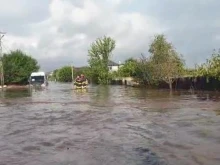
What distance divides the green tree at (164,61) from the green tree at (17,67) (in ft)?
115

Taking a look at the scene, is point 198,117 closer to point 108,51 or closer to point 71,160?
point 71,160

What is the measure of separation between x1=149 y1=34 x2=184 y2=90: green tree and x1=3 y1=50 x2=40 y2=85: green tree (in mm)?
35021

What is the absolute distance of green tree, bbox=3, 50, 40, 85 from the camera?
80812 millimetres

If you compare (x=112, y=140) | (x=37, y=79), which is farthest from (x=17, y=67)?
(x=112, y=140)

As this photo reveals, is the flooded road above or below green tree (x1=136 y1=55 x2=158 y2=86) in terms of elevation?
below

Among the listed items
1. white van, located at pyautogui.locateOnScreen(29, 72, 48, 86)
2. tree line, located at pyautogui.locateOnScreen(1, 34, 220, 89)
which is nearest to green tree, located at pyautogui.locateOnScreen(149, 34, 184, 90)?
tree line, located at pyautogui.locateOnScreen(1, 34, 220, 89)

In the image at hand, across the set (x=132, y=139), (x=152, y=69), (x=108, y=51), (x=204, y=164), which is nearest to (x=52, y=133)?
(x=132, y=139)

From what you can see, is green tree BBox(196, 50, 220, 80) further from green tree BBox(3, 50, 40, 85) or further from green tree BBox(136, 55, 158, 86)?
green tree BBox(3, 50, 40, 85)

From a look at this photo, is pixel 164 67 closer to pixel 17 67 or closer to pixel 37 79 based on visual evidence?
pixel 37 79

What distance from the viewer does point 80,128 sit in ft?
43.7

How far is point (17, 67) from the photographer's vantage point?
82.4 meters

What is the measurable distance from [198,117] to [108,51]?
91886 mm

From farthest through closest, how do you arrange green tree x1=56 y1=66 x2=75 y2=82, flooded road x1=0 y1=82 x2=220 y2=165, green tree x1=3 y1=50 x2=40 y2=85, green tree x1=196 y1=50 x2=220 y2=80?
1. green tree x1=56 y1=66 x2=75 y2=82
2. green tree x1=3 y1=50 x2=40 y2=85
3. green tree x1=196 y1=50 x2=220 y2=80
4. flooded road x1=0 y1=82 x2=220 y2=165

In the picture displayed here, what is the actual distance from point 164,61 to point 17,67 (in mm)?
39778
